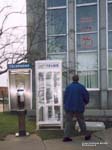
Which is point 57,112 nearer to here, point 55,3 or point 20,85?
point 20,85

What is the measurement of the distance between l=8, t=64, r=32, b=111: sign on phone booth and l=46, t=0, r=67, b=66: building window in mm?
7152

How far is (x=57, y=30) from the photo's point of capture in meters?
21.0

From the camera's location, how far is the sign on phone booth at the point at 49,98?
1401 cm

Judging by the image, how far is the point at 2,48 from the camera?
61.1 ft

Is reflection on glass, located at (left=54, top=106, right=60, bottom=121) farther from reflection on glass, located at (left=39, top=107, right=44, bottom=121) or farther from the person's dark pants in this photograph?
the person's dark pants

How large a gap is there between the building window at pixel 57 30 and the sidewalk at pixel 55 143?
8.65 metres

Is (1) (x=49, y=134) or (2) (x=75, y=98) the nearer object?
(2) (x=75, y=98)

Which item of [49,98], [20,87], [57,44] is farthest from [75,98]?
[57,44]

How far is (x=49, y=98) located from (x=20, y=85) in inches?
41.9

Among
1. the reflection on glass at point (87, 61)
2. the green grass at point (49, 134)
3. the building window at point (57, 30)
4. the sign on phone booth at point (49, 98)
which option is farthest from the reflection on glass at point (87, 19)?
the green grass at point (49, 134)

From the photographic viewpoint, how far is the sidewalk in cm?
1089

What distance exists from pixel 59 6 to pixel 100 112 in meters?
6.73

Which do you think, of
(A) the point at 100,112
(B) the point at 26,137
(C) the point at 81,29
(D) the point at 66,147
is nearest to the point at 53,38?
(C) the point at 81,29

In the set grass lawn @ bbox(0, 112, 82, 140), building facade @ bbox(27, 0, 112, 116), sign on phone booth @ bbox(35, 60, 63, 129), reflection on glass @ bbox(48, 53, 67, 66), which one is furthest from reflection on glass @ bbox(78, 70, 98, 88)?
sign on phone booth @ bbox(35, 60, 63, 129)
